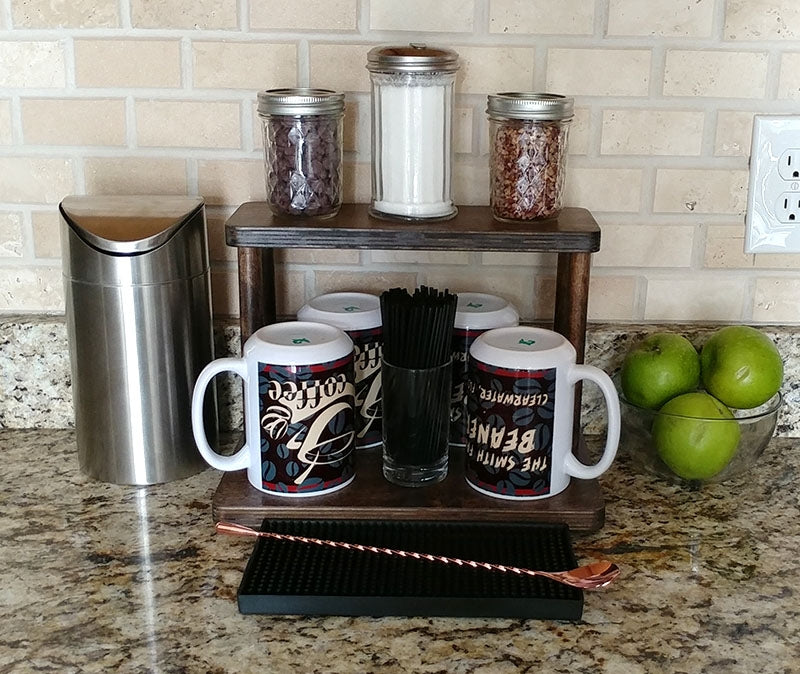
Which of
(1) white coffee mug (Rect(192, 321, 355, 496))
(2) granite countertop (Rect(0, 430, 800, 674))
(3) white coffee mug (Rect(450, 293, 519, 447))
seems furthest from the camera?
(3) white coffee mug (Rect(450, 293, 519, 447))

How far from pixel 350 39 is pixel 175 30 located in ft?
0.64

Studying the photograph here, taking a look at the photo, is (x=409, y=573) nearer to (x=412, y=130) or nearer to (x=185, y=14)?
(x=412, y=130)

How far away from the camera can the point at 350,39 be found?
3.70 feet

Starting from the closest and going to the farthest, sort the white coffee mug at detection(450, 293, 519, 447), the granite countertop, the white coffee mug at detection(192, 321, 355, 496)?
the granite countertop → the white coffee mug at detection(192, 321, 355, 496) → the white coffee mug at detection(450, 293, 519, 447)

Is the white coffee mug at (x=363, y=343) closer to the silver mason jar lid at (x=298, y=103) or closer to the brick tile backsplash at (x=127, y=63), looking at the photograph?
the silver mason jar lid at (x=298, y=103)

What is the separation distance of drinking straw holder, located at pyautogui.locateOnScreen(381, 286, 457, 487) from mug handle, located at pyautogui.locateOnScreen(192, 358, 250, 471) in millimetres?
142

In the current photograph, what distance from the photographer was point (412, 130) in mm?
1029

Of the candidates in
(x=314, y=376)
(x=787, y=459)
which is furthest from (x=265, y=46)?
(x=787, y=459)

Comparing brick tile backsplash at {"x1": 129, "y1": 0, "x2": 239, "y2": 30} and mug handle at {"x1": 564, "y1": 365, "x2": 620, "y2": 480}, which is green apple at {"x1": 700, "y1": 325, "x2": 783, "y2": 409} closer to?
mug handle at {"x1": 564, "y1": 365, "x2": 620, "y2": 480}

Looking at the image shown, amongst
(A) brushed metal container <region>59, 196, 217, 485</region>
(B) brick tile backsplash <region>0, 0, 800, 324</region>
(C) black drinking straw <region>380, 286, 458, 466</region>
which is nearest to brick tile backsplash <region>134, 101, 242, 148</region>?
(B) brick tile backsplash <region>0, 0, 800, 324</region>

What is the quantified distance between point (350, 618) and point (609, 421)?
319 mm

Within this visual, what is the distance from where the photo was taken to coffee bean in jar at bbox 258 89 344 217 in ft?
3.35

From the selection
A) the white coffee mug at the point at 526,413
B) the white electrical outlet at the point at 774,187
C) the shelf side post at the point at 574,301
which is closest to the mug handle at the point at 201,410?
the white coffee mug at the point at 526,413

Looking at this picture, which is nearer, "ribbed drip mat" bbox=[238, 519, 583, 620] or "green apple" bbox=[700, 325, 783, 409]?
"ribbed drip mat" bbox=[238, 519, 583, 620]
